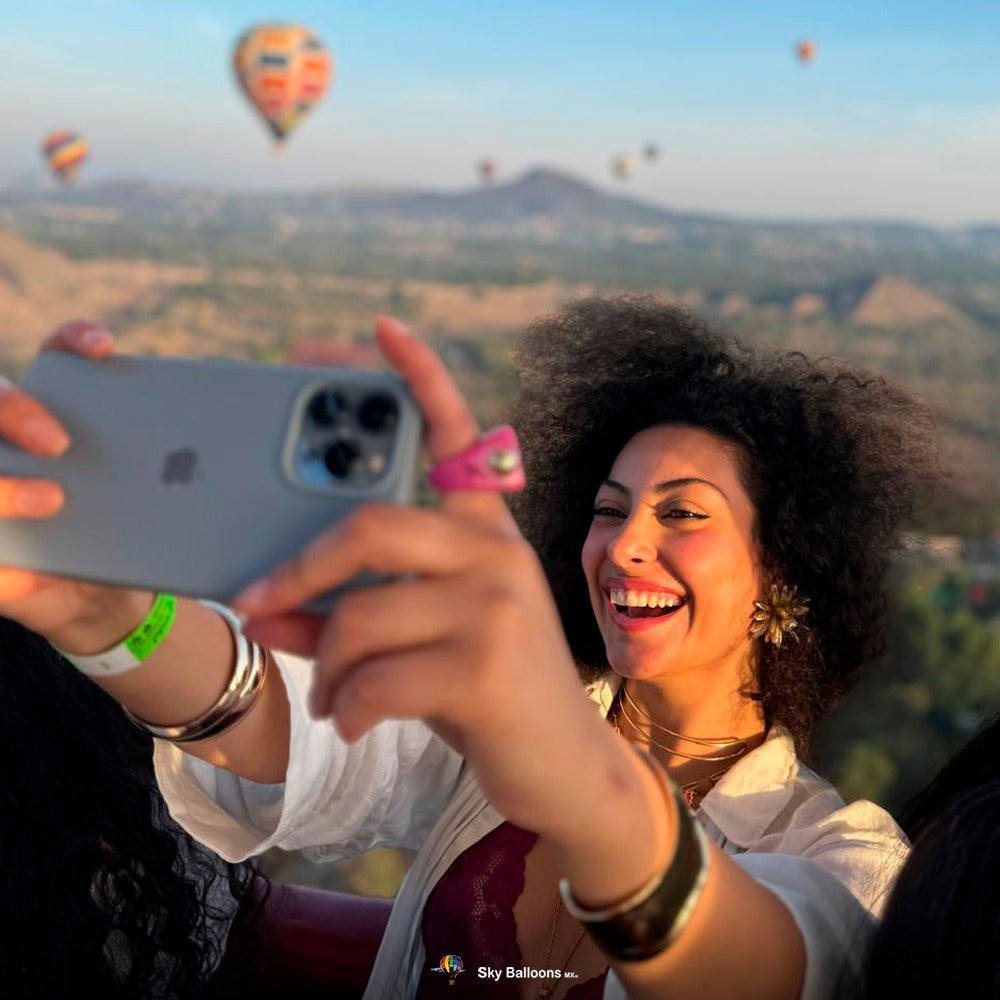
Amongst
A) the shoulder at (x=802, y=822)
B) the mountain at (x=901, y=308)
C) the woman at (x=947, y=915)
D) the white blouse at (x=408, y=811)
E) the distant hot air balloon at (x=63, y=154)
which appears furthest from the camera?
the mountain at (x=901, y=308)

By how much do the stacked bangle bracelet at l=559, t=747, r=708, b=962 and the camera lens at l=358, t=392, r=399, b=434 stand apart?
289 millimetres

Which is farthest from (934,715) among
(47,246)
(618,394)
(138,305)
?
(47,246)

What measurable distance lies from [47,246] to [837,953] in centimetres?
6739

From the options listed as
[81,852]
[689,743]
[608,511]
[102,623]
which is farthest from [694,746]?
[102,623]

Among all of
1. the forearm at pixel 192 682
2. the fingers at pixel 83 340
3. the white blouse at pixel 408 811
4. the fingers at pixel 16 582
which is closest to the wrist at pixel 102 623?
the forearm at pixel 192 682

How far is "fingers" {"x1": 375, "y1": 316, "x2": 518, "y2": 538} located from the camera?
74cm

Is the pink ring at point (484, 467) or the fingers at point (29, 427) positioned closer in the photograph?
the pink ring at point (484, 467)

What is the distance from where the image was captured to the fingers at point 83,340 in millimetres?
886

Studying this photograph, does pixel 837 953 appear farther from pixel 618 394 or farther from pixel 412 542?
pixel 618 394

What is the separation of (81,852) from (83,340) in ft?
2.74

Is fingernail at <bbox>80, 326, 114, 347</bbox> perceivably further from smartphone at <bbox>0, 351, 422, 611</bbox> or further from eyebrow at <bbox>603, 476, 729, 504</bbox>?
eyebrow at <bbox>603, 476, 729, 504</bbox>

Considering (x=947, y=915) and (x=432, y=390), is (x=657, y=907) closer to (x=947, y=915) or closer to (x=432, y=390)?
(x=947, y=915)

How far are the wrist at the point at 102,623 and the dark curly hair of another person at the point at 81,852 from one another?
44 centimetres

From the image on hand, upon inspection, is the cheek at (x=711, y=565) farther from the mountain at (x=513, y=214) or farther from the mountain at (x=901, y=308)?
the mountain at (x=513, y=214)
